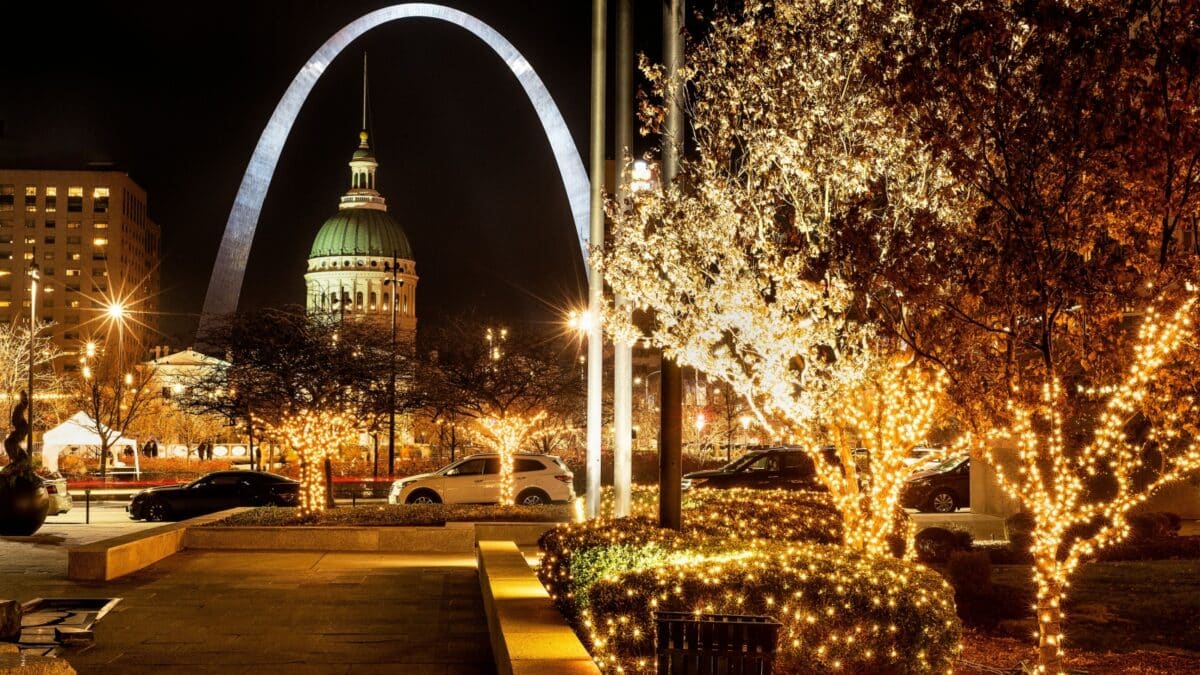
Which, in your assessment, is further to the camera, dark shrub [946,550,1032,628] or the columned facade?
the columned facade

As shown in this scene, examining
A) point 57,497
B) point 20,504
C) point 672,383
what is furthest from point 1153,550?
point 57,497

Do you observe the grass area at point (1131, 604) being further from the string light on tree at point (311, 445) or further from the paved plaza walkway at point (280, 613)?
the string light on tree at point (311, 445)

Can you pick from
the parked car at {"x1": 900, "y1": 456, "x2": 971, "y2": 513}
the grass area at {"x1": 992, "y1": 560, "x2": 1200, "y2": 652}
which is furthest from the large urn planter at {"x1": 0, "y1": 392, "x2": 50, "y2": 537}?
the parked car at {"x1": 900, "y1": 456, "x2": 971, "y2": 513}

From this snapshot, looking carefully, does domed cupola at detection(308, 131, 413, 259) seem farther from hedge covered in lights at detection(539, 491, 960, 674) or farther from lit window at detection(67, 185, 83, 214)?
hedge covered in lights at detection(539, 491, 960, 674)

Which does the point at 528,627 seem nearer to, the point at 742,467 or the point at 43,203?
the point at 742,467

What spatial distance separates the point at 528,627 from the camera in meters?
9.76

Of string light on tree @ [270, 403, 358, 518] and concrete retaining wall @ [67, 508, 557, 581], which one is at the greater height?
string light on tree @ [270, 403, 358, 518]

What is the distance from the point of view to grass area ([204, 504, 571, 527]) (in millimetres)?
22781

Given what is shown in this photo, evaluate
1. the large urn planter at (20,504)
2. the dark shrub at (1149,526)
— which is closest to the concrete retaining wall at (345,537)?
the large urn planter at (20,504)

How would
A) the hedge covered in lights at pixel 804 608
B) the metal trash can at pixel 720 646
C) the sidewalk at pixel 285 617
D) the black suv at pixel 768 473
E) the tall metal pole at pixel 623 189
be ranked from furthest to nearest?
1. the black suv at pixel 768 473
2. the tall metal pole at pixel 623 189
3. the sidewalk at pixel 285 617
4. the hedge covered in lights at pixel 804 608
5. the metal trash can at pixel 720 646

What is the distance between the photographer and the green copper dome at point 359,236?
152 m

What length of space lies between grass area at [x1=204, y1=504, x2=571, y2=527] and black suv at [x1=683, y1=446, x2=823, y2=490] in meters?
5.97

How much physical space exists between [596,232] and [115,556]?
7.75 m

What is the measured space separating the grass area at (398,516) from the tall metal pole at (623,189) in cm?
833
